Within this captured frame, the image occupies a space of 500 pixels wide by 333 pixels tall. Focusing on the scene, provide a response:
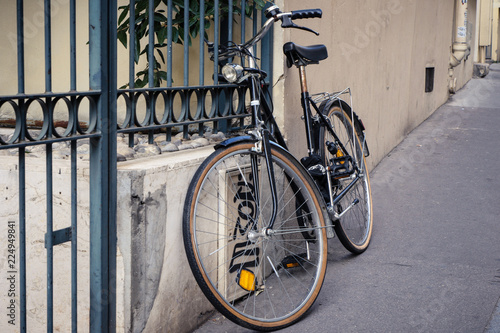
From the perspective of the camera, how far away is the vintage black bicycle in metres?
3.15

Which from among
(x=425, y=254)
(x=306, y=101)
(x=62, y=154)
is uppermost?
(x=306, y=101)

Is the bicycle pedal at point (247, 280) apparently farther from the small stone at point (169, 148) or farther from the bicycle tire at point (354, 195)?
the bicycle tire at point (354, 195)

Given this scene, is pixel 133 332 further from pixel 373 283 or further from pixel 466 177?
pixel 466 177

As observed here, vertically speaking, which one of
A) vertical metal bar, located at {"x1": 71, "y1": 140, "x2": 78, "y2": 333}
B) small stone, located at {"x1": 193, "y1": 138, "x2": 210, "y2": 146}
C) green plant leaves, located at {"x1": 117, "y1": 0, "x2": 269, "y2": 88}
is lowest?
vertical metal bar, located at {"x1": 71, "y1": 140, "x2": 78, "y2": 333}

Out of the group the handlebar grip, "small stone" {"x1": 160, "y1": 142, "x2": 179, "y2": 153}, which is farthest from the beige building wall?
"small stone" {"x1": 160, "y1": 142, "x2": 179, "y2": 153}

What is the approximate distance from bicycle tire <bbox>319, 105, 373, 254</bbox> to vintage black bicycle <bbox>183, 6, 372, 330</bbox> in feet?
0.09

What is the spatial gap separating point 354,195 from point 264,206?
1.19m

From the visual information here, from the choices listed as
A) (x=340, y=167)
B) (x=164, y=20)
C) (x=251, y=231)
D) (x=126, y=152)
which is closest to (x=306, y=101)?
(x=340, y=167)

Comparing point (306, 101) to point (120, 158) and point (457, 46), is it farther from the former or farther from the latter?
point (457, 46)

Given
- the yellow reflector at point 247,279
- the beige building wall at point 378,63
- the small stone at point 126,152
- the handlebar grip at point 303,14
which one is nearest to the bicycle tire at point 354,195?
the beige building wall at point 378,63

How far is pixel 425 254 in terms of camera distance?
4441mm

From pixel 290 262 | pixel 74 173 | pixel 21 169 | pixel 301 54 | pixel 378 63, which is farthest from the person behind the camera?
pixel 378 63

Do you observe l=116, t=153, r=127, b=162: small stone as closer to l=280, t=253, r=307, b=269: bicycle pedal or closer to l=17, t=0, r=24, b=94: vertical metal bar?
l=17, t=0, r=24, b=94: vertical metal bar

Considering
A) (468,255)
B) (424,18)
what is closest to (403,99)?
(424,18)
